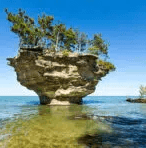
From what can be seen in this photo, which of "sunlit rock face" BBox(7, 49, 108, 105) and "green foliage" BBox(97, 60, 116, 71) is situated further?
"green foliage" BBox(97, 60, 116, 71)

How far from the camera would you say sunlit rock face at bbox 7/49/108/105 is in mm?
30375

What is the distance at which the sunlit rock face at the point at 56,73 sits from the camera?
99.7 feet

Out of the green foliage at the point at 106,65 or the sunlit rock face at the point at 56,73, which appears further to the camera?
the green foliage at the point at 106,65

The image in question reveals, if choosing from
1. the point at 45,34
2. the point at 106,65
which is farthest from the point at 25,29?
the point at 106,65

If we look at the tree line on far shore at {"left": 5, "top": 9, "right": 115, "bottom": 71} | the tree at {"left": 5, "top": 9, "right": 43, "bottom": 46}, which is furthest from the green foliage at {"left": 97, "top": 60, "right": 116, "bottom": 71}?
the tree at {"left": 5, "top": 9, "right": 43, "bottom": 46}

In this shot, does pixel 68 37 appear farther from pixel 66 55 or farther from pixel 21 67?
pixel 21 67

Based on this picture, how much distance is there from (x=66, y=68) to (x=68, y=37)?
10.4 m

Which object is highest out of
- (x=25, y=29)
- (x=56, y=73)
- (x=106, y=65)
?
(x=25, y=29)

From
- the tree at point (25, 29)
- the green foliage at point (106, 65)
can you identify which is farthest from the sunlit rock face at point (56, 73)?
the tree at point (25, 29)

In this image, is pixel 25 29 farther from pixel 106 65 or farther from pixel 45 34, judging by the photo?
pixel 106 65

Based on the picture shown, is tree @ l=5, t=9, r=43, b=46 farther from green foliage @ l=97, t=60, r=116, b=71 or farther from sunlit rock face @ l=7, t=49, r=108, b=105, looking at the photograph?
green foliage @ l=97, t=60, r=116, b=71

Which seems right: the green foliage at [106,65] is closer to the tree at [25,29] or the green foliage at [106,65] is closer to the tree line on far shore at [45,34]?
the tree line on far shore at [45,34]

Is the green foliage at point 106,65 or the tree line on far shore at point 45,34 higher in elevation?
the tree line on far shore at point 45,34

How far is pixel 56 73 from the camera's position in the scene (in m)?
31.3
